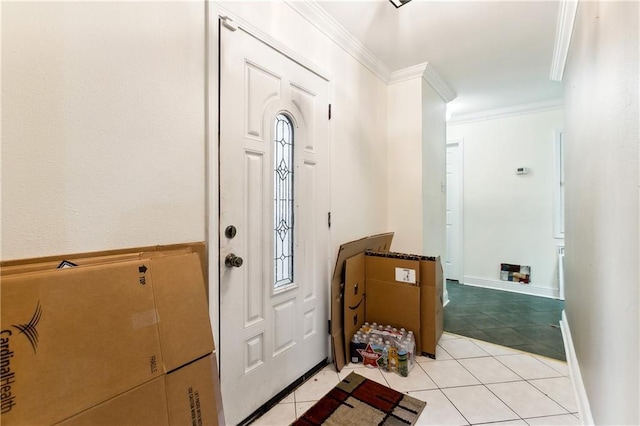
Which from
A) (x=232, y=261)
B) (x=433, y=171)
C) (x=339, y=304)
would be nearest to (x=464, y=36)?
(x=433, y=171)

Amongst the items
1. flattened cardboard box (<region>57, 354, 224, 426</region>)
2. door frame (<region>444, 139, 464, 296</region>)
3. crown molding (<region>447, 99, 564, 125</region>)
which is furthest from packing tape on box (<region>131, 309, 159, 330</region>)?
crown molding (<region>447, 99, 564, 125</region>)

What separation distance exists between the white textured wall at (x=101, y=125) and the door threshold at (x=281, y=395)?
3.46 feet

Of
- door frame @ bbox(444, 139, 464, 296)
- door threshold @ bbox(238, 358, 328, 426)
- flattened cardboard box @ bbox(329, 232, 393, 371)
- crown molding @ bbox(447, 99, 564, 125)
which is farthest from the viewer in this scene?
door frame @ bbox(444, 139, 464, 296)

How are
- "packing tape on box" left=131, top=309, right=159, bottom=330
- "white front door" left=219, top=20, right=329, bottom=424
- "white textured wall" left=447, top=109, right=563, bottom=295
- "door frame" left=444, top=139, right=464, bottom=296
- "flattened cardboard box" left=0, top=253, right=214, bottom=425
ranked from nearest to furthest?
"flattened cardboard box" left=0, top=253, right=214, bottom=425
"packing tape on box" left=131, top=309, right=159, bottom=330
"white front door" left=219, top=20, right=329, bottom=424
"white textured wall" left=447, top=109, right=563, bottom=295
"door frame" left=444, top=139, right=464, bottom=296

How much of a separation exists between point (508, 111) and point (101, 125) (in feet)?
15.2

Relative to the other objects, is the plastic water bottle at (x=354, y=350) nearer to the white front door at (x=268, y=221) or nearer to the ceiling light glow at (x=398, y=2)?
the white front door at (x=268, y=221)

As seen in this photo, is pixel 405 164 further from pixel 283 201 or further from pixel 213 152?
pixel 213 152

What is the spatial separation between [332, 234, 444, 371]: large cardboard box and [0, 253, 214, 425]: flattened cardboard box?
1284mm

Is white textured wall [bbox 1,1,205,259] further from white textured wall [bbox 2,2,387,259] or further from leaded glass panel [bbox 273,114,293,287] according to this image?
leaded glass panel [bbox 273,114,293,287]

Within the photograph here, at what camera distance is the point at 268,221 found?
171cm

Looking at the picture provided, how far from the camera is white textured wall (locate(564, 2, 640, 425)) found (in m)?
0.90

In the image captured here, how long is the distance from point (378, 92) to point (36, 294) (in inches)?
111

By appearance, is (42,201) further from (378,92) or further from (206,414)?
(378,92)

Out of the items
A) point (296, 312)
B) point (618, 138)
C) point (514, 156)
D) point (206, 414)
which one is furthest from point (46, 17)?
point (514, 156)
